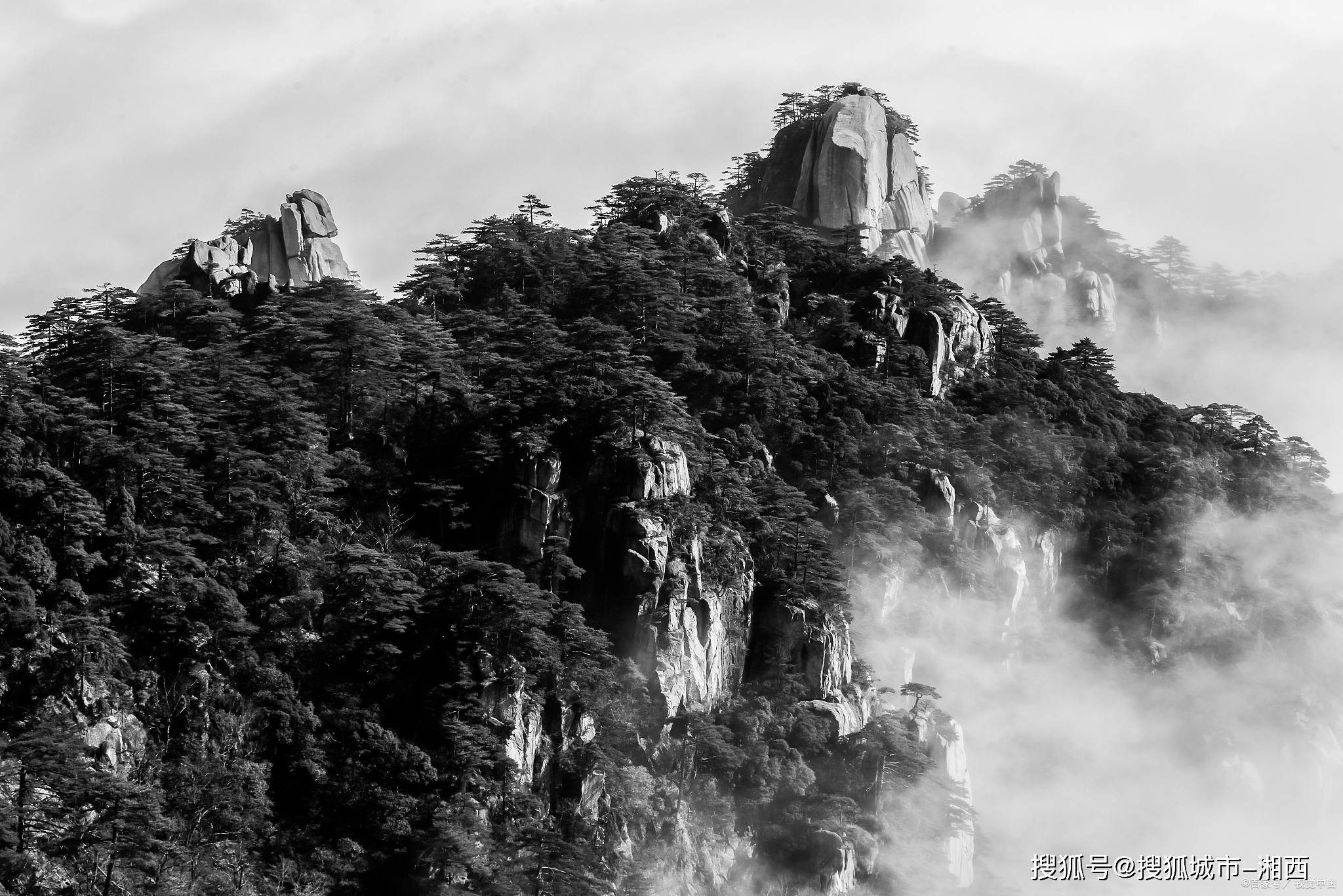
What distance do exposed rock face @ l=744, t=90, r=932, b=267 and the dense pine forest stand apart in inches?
689

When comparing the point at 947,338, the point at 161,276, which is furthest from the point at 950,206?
the point at 161,276

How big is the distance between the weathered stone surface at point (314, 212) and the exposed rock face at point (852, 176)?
80.4ft

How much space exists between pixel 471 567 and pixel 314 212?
28563 mm

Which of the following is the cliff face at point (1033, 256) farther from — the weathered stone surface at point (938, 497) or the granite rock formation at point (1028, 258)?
the weathered stone surface at point (938, 497)

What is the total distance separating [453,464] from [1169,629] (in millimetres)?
32394

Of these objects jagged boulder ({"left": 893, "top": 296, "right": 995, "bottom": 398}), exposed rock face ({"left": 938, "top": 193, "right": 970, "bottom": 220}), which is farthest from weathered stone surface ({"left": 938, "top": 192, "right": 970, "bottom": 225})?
jagged boulder ({"left": 893, "top": 296, "right": 995, "bottom": 398})

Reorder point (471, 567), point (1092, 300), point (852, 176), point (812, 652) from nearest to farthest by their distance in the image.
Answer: point (471, 567)
point (812, 652)
point (852, 176)
point (1092, 300)

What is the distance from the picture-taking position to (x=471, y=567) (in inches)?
2391

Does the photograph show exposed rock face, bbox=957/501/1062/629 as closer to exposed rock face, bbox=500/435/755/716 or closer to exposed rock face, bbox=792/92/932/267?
exposed rock face, bbox=500/435/755/716

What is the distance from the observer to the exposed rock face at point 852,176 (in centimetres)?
10019

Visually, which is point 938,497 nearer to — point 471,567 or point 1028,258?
point 471,567

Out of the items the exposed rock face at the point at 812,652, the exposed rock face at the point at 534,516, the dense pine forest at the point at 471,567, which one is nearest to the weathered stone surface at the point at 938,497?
the dense pine forest at the point at 471,567

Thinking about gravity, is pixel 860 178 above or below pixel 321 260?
above

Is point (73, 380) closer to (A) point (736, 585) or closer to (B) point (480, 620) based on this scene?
(B) point (480, 620)
